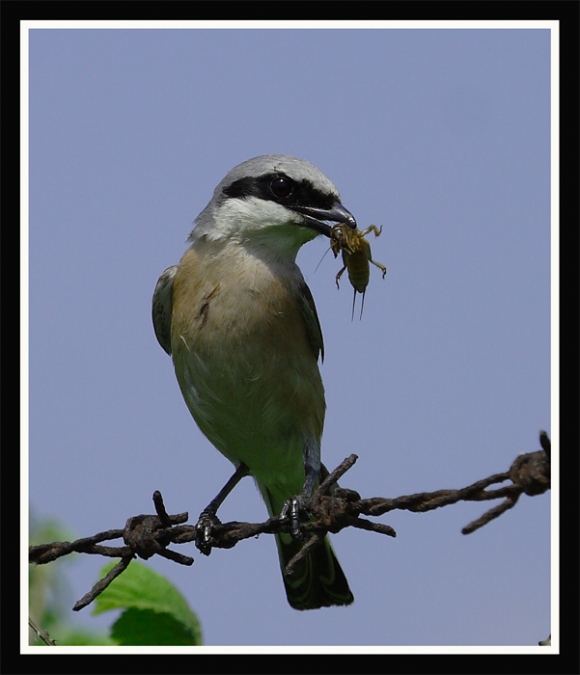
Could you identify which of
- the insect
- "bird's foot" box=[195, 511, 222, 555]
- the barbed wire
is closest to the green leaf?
the barbed wire

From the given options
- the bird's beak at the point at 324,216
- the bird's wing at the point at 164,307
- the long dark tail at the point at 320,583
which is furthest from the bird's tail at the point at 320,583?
the bird's beak at the point at 324,216

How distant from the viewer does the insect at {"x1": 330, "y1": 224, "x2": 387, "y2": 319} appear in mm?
4876

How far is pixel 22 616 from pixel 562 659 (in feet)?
6.76

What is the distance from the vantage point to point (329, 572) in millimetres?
5559

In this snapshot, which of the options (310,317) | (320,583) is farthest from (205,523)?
(310,317)

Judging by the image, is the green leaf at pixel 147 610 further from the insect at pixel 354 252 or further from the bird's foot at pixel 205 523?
the insect at pixel 354 252

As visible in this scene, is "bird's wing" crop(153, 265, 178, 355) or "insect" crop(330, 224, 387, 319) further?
"bird's wing" crop(153, 265, 178, 355)

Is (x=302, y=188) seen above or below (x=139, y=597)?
above

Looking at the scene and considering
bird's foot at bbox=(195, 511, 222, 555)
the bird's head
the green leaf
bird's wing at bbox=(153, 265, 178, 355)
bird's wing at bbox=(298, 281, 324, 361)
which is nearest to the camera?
the green leaf

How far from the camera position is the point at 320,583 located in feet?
18.2

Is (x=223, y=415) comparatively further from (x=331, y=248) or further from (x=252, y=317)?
(x=331, y=248)

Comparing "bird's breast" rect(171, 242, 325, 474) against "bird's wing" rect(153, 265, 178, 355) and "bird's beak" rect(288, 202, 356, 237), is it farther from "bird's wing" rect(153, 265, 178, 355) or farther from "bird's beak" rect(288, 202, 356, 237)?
"bird's beak" rect(288, 202, 356, 237)
